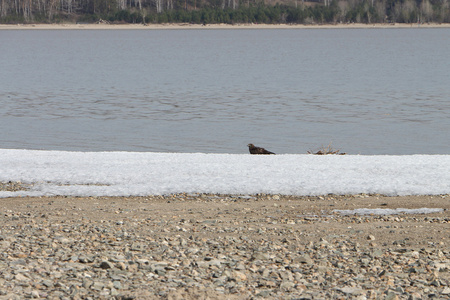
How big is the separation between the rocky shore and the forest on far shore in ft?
481

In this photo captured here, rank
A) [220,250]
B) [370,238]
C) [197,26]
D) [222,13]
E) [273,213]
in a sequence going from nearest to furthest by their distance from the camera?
[220,250]
[370,238]
[273,213]
[222,13]
[197,26]

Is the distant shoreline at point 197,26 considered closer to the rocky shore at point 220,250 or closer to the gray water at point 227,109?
the gray water at point 227,109

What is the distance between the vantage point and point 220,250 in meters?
7.36

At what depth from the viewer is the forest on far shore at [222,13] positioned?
155125 mm

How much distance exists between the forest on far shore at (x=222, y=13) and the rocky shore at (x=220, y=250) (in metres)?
147

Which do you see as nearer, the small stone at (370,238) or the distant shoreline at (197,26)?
the small stone at (370,238)

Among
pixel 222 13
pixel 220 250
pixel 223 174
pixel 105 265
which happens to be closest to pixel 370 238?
pixel 220 250

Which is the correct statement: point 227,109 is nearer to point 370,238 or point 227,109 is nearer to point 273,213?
point 273,213

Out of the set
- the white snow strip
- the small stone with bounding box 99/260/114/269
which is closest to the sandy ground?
the white snow strip

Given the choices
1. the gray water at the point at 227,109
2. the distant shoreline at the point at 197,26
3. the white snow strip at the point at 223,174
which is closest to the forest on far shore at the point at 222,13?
the distant shoreline at the point at 197,26

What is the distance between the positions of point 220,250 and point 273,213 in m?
2.24

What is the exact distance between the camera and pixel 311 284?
→ 20.7ft

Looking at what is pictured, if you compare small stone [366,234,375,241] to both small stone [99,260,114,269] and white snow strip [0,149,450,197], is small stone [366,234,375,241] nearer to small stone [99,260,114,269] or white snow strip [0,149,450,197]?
white snow strip [0,149,450,197]

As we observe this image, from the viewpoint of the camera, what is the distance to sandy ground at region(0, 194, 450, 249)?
8180 millimetres
